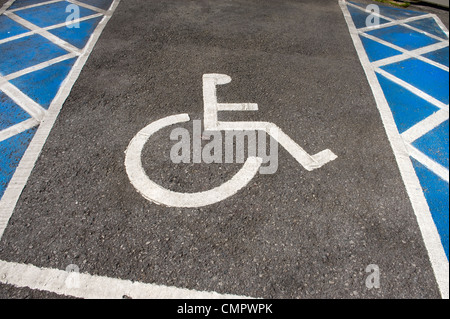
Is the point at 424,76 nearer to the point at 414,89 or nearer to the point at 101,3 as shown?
the point at 414,89

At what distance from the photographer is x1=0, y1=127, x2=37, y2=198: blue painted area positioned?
3.24m

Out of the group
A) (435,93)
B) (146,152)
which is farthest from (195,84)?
(435,93)

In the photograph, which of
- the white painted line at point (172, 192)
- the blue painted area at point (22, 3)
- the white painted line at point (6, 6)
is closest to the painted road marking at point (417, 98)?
the white painted line at point (172, 192)

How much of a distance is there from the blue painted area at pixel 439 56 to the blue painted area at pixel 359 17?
1644 millimetres

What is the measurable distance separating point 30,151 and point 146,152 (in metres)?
1.34

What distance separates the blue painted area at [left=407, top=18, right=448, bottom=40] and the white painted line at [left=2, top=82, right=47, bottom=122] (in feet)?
27.4

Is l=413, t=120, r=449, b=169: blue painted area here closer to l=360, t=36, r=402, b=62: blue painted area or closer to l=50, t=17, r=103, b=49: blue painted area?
l=360, t=36, r=402, b=62: blue painted area

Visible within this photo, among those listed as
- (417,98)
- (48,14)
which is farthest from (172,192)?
(48,14)

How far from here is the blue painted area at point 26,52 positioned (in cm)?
495

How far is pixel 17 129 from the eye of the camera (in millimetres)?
3791

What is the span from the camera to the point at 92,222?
2.88 m

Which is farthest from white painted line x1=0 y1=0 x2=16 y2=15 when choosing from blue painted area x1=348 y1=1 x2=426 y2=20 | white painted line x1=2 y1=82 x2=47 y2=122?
blue painted area x1=348 y1=1 x2=426 y2=20

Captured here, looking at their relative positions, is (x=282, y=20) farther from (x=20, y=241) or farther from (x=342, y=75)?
(x=20, y=241)

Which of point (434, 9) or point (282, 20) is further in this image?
point (434, 9)
